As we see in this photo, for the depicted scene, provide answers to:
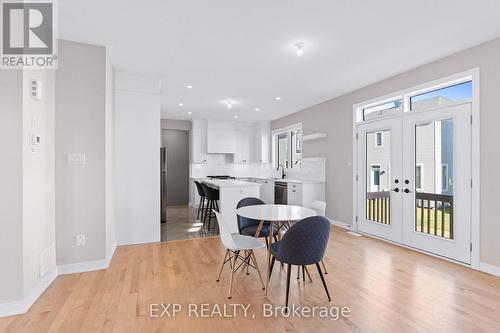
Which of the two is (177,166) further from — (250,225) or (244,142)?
(250,225)

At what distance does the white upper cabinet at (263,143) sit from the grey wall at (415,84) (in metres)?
1.92

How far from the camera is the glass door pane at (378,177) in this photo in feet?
14.2

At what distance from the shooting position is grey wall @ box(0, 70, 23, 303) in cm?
215

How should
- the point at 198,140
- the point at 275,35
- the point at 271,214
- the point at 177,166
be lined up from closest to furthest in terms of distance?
the point at 271,214
the point at 275,35
the point at 198,140
the point at 177,166

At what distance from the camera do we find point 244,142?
8.32 m

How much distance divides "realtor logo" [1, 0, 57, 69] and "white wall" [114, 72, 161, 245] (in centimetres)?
133

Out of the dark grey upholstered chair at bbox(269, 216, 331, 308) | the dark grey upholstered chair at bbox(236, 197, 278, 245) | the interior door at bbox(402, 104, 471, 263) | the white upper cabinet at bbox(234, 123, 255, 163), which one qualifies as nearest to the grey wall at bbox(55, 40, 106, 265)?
the dark grey upholstered chair at bbox(236, 197, 278, 245)

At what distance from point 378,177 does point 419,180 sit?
2.40ft

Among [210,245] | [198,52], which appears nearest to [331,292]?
[210,245]

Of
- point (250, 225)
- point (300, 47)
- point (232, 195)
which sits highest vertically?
point (300, 47)

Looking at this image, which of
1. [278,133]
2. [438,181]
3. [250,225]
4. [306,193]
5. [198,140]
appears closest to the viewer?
[250,225]

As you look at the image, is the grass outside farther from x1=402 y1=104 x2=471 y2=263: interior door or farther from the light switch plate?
the light switch plate

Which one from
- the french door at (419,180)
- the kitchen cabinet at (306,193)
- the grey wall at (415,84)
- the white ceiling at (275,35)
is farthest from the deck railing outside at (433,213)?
the white ceiling at (275,35)

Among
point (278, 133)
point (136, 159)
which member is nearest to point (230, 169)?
point (278, 133)
